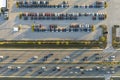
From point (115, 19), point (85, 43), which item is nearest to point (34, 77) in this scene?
point (85, 43)

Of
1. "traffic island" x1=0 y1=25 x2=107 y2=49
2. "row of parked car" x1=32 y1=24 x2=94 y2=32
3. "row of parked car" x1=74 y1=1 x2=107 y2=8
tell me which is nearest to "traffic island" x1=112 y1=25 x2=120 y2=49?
"traffic island" x1=0 y1=25 x2=107 y2=49

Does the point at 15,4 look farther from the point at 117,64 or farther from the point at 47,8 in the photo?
the point at 117,64

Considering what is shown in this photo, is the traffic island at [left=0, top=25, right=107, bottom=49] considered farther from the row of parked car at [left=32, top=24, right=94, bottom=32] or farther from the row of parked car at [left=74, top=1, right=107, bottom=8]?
the row of parked car at [left=74, top=1, right=107, bottom=8]

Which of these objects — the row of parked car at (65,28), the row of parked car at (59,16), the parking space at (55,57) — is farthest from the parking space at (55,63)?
the row of parked car at (59,16)

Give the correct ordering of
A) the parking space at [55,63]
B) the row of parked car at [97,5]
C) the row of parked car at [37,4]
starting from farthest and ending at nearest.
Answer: the parking space at [55,63], the row of parked car at [37,4], the row of parked car at [97,5]

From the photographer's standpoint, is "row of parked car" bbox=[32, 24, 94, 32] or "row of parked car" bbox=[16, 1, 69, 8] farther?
"row of parked car" bbox=[16, 1, 69, 8]

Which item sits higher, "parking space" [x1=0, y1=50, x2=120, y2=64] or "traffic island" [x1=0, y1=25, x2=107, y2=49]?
"traffic island" [x1=0, y1=25, x2=107, y2=49]

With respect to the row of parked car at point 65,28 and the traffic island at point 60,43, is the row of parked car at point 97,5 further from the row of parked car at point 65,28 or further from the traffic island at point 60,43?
the traffic island at point 60,43

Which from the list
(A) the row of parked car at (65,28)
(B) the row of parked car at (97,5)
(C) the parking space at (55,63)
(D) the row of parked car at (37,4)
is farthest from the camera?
(C) the parking space at (55,63)

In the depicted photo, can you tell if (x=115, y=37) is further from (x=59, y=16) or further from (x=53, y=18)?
(x=53, y=18)

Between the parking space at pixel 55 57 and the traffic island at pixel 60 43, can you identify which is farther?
the parking space at pixel 55 57

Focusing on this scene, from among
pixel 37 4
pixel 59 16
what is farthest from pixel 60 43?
pixel 37 4
